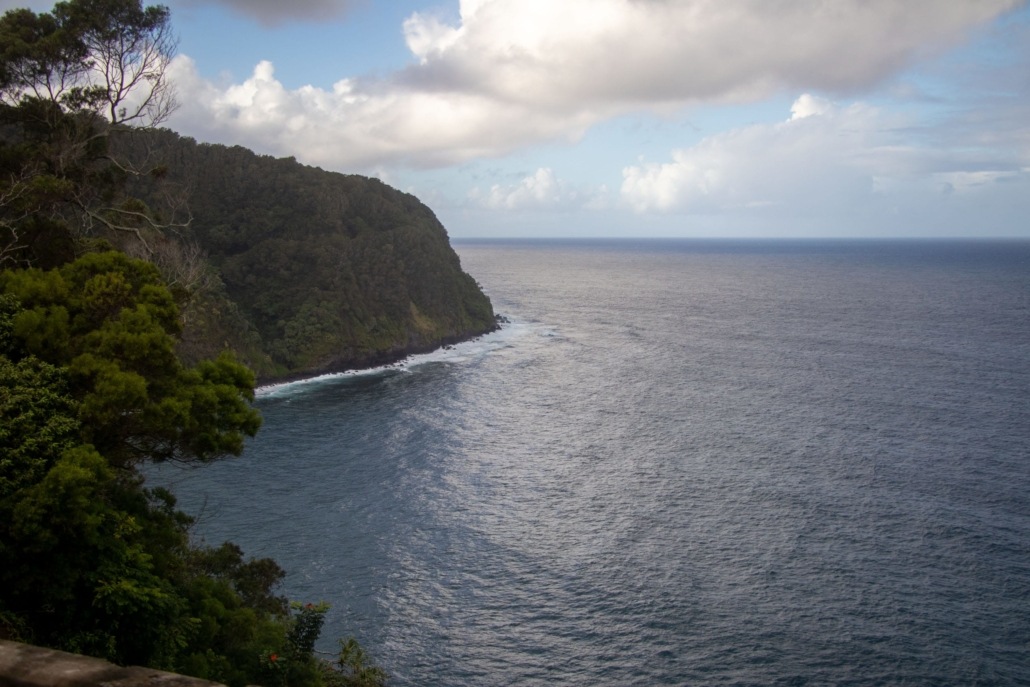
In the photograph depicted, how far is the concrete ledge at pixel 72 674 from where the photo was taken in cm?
727

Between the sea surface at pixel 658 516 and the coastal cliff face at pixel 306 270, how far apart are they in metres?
10.5

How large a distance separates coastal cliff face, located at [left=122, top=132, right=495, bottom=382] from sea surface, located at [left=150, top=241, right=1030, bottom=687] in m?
10.5

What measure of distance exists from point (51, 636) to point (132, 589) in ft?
7.33

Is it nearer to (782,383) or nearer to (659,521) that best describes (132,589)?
(659,521)

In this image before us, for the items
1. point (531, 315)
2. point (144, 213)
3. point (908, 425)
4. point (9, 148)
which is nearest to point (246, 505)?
point (144, 213)

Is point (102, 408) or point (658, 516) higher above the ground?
point (102, 408)

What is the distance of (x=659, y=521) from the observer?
174ft

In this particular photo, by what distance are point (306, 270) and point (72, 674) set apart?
115 m

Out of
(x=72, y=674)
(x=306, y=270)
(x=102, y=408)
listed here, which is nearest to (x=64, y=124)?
(x=102, y=408)

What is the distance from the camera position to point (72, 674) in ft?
24.2

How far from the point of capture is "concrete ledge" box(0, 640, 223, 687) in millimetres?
7270

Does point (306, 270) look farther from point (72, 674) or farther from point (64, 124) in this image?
point (72, 674)

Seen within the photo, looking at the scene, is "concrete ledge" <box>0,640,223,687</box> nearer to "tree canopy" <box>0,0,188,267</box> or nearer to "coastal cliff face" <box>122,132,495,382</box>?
"tree canopy" <box>0,0,188,267</box>

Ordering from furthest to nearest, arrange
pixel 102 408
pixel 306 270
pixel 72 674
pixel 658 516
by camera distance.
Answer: pixel 306 270 < pixel 658 516 < pixel 102 408 < pixel 72 674
